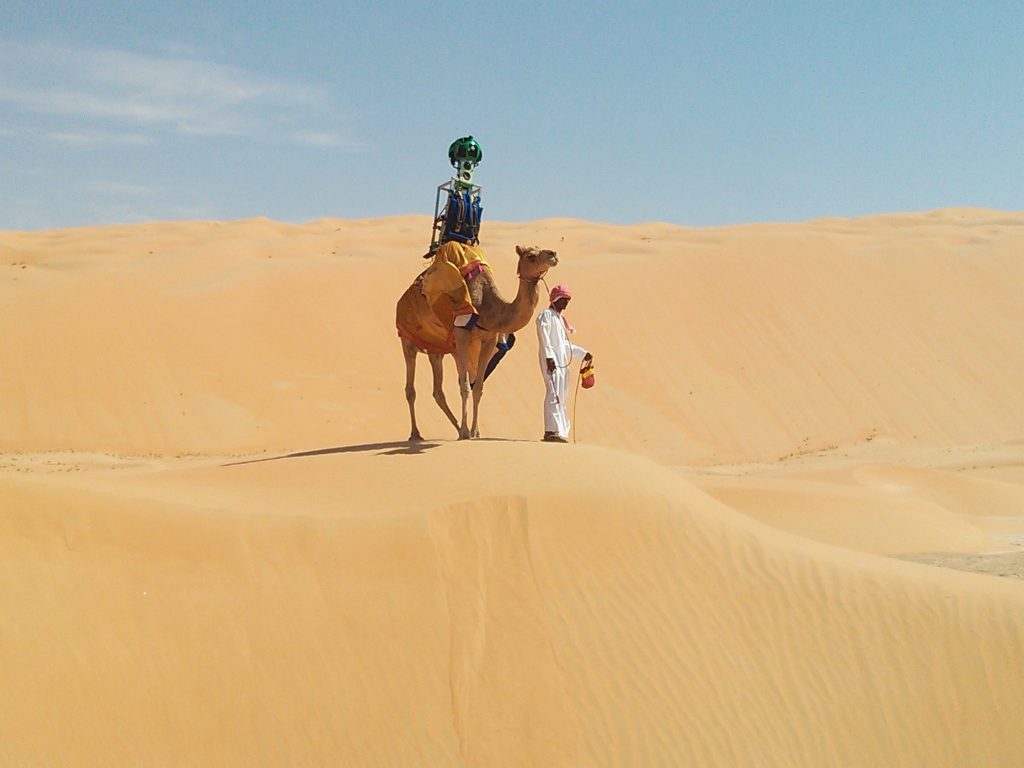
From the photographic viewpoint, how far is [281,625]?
6715 millimetres

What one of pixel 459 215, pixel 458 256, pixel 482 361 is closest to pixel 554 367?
pixel 482 361

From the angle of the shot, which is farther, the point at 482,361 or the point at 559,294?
the point at 559,294

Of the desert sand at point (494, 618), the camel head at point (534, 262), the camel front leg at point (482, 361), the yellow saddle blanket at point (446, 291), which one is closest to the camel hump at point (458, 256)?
the yellow saddle blanket at point (446, 291)

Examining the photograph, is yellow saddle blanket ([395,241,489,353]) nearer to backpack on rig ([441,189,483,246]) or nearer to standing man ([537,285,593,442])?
backpack on rig ([441,189,483,246])

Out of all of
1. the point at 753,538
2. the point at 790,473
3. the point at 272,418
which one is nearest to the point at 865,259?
the point at 790,473

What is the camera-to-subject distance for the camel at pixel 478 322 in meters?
10.3

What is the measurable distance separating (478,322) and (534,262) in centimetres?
93

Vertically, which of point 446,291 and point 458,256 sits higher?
point 458,256

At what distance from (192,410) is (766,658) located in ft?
53.1

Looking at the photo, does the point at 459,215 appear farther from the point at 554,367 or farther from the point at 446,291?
the point at 554,367

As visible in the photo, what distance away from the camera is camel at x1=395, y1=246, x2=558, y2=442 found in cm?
1034

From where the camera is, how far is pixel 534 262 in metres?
10.2

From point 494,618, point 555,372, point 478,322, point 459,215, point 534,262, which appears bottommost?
point 494,618

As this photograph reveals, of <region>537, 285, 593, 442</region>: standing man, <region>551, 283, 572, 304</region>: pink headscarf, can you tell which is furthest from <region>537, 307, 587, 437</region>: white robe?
<region>551, 283, 572, 304</region>: pink headscarf
